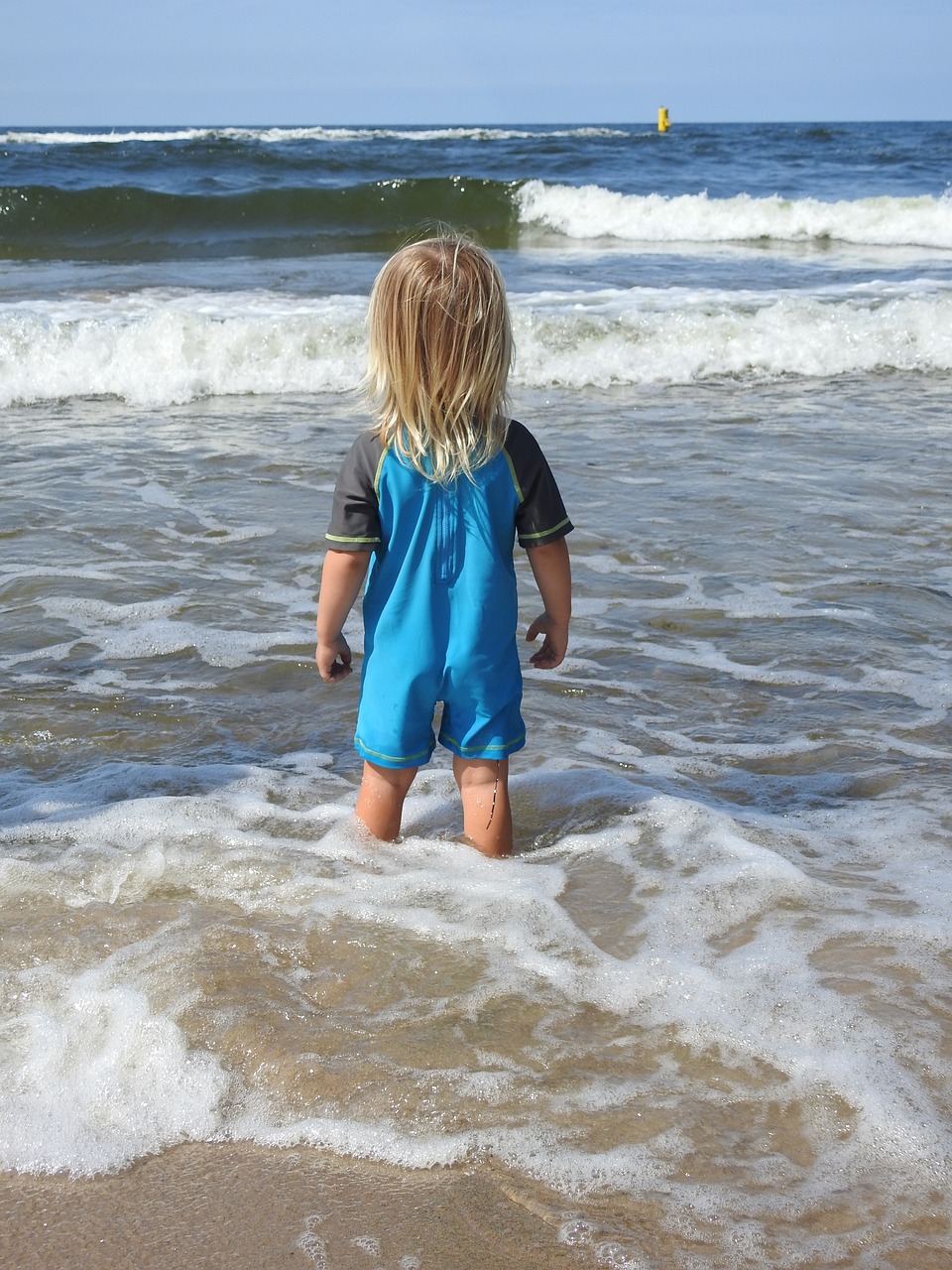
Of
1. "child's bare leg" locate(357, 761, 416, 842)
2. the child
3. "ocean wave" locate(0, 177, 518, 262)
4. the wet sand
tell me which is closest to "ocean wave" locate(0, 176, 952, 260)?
"ocean wave" locate(0, 177, 518, 262)

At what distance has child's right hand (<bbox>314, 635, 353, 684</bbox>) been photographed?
2.71 metres

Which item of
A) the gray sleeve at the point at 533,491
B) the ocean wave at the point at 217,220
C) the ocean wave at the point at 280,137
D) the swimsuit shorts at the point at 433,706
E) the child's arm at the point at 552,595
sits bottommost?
the swimsuit shorts at the point at 433,706

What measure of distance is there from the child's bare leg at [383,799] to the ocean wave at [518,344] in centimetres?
618

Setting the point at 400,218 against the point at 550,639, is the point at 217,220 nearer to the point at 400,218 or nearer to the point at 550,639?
the point at 400,218

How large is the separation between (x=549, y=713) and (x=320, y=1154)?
2.05 metres

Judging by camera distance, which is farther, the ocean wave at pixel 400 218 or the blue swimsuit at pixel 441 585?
the ocean wave at pixel 400 218

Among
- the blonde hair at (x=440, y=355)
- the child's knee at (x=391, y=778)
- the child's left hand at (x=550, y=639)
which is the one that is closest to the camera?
the blonde hair at (x=440, y=355)

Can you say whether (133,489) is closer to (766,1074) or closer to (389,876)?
(389,876)

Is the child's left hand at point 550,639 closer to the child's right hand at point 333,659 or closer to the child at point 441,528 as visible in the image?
the child at point 441,528

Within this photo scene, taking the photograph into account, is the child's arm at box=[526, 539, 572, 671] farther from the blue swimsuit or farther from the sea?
the sea

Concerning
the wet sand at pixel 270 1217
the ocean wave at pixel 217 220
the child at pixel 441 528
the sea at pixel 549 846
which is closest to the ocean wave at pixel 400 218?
the ocean wave at pixel 217 220

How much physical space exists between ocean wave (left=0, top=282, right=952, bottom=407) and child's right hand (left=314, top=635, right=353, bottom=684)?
6.25 metres

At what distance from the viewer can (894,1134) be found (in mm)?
1988

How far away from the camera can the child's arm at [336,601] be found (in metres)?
2.58
